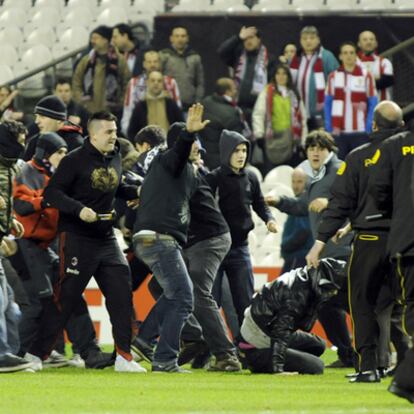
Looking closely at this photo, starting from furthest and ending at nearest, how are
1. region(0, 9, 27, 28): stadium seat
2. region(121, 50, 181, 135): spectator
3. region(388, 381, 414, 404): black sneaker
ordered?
region(0, 9, 27, 28): stadium seat < region(121, 50, 181, 135): spectator < region(388, 381, 414, 404): black sneaker

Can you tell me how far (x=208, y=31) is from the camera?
21484mm

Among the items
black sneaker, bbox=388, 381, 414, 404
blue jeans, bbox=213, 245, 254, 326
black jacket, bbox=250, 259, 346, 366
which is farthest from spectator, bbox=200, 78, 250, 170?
black sneaker, bbox=388, 381, 414, 404

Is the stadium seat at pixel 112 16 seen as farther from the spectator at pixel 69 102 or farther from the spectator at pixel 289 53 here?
the spectator at pixel 289 53

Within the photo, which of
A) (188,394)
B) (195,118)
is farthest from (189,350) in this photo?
(188,394)

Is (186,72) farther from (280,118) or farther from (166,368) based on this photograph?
(166,368)

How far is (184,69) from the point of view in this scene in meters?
20.6

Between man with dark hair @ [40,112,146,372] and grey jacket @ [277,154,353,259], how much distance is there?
6.18 ft

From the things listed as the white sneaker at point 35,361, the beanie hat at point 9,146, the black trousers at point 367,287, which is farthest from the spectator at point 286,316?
the beanie hat at point 9,146

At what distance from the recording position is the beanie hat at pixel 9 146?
12.6 m

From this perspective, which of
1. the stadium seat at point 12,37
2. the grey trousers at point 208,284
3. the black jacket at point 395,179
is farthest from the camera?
the stadium seat at point 12,37

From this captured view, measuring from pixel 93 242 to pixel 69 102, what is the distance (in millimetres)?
7617

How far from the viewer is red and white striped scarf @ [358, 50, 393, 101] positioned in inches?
778

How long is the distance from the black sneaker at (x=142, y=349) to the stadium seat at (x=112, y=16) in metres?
10.5

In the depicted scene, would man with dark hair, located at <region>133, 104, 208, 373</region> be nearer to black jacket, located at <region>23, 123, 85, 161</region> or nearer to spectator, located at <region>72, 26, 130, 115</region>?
black jacket, located at <region>23, 123, 85, 161</region>
